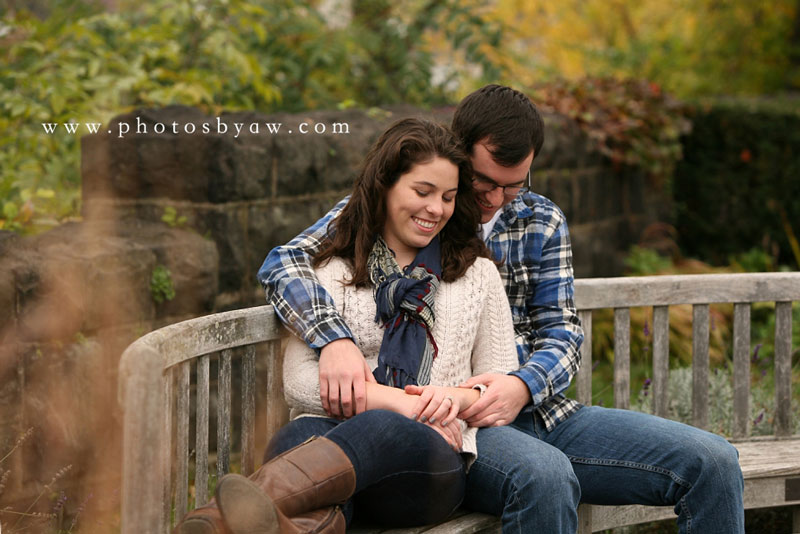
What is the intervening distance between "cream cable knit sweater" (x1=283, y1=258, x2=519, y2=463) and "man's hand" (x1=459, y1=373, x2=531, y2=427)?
4cm

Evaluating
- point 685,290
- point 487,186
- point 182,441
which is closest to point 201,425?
point 182,441

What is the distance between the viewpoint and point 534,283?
295 cm

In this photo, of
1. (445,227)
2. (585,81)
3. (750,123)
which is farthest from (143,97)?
(750,123)

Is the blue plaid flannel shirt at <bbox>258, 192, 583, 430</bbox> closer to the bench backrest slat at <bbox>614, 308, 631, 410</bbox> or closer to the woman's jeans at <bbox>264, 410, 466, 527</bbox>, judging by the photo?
the woman's jeans at <bbox>264, 410, 466, 527</bbox>

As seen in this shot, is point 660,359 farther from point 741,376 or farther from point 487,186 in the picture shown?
point 487,186

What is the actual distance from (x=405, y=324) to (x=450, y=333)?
0.16 metres

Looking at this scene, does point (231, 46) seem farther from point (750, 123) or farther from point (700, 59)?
point (700, 59)

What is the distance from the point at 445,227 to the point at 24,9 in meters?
3.91

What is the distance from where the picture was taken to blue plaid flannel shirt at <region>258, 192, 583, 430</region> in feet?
8.84

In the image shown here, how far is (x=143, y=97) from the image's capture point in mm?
4652

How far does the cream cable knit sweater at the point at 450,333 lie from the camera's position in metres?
2.59

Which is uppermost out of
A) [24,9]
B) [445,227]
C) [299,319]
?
[24,9]

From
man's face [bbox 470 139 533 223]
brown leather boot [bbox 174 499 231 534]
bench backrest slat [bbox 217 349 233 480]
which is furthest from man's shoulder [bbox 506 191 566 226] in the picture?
brown leather boot [bbox 174 499 231 534]

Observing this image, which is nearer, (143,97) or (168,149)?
(168,149)
